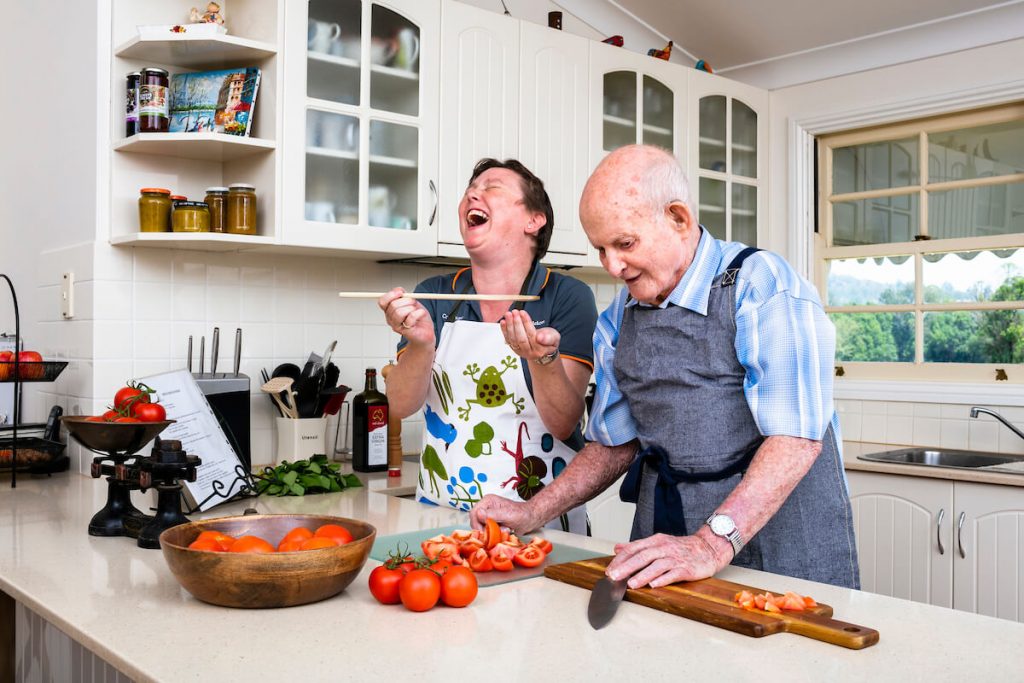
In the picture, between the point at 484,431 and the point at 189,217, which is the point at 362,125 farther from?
the point at 484,431

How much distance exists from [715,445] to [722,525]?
9.3 inches

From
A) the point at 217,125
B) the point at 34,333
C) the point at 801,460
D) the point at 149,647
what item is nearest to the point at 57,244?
the point at 34,333

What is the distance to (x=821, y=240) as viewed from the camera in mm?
4035

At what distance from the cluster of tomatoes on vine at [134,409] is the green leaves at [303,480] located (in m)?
0.50

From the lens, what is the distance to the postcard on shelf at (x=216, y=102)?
8.86 ft

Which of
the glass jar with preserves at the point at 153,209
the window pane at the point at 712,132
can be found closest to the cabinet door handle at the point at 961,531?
the window pane at the point at 712,132

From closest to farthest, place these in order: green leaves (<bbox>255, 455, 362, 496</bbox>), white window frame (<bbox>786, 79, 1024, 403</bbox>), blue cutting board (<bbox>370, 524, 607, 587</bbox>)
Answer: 1. blue cutting board (<bbox>370, 524, 607, 587</bbox>)
2. green leaves (<bbox>255, 455, 362, 496</bbox>)
3. white window frame (<bbox>786, 79, 1024, 403</bbox>)

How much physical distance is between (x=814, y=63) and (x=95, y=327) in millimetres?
2917

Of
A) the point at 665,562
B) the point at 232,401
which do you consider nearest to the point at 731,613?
the point at 665,562

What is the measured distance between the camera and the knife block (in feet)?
8.65

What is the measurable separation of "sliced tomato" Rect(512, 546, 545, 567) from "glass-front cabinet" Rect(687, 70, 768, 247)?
251 cm

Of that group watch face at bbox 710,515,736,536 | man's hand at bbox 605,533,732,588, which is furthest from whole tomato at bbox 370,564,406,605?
watch face at bbox 710,515,736,536

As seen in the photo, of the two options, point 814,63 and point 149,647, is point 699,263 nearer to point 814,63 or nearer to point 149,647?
point 149,647

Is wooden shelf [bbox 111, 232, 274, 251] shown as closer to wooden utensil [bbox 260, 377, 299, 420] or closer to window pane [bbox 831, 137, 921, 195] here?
wooden utensil [bbox 260, 377, 299, 420]
